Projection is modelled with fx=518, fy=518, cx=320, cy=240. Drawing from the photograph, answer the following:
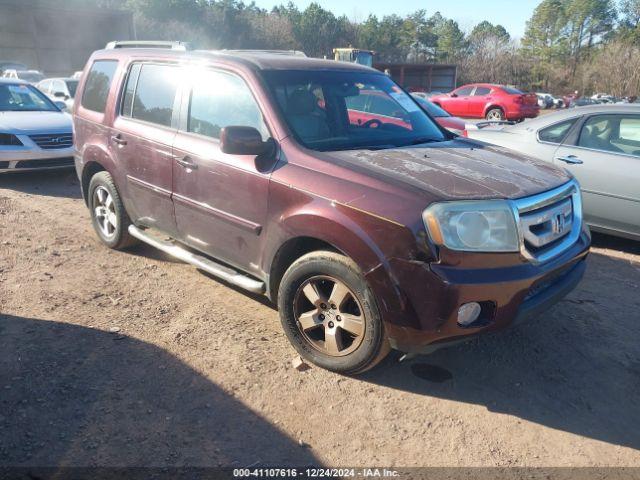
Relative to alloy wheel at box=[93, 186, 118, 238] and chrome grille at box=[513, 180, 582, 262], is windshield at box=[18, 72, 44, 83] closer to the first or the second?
alloy wheel at box=[93, 186, 118, 238]

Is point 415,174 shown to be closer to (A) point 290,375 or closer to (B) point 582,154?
(A) point 290,375

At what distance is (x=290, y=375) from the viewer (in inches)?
129

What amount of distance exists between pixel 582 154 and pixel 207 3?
69085 millimetres

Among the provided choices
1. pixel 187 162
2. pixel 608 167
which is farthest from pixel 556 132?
pixel 187 162

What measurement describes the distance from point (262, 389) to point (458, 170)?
5.87 ft

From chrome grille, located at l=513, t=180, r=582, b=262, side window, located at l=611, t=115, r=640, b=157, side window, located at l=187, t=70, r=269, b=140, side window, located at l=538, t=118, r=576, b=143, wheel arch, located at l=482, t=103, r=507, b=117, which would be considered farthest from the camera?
wheel arch, located at l=482, t=103, r=507, b=117

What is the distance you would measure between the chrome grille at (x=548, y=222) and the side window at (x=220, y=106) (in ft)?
5.69

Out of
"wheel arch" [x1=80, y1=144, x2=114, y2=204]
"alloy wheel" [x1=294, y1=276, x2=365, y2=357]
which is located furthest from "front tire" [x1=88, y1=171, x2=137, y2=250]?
"alloy wheel" [x1=294, y1=276, x2=365, y2=357]

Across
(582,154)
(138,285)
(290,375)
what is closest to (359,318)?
(290,375)

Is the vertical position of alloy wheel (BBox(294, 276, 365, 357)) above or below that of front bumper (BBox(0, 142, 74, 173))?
below

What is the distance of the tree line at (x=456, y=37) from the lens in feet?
168

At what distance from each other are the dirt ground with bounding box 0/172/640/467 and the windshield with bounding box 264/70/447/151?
1.47m

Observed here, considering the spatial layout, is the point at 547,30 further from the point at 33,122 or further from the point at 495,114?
the point at 33,122

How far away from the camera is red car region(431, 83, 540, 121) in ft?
71.7
